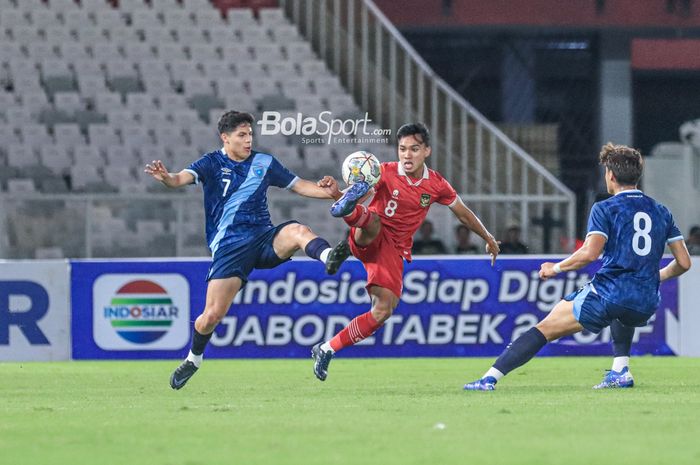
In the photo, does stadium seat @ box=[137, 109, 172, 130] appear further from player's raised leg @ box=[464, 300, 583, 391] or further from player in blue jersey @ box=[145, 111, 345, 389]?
player's raised leg @ box=[464, 300, 583, 391]

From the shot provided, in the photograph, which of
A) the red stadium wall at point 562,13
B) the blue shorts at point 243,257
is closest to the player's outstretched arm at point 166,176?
the blue shorts at point 243,257

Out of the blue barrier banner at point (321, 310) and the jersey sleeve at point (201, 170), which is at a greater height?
the jersey sleeve at point (201, 170)

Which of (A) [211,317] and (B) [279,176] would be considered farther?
(B) [279,176]

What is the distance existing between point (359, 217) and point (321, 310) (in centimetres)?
571

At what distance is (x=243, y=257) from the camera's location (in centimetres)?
1016

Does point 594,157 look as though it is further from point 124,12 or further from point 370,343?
point 370,343

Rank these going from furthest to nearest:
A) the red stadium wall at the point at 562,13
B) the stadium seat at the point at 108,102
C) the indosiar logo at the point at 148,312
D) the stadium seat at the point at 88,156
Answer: the red stadium wall at the point at 562,13
the stadium seat at the point at 108,102
the stadium seat at the point at 88,156
the indosiar logo at the point at 148,312

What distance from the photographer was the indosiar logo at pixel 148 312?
15.4m

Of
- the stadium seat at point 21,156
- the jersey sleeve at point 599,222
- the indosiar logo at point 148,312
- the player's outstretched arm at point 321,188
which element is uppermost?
the stadium seat at point 21,156

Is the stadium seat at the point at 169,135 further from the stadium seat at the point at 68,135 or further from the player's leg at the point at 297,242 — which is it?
the player's leg at the point at 297,242

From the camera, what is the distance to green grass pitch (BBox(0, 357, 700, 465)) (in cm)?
624

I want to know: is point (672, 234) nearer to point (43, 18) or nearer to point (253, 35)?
point (253, 35)

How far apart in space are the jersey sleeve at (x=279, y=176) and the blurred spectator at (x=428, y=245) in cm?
705

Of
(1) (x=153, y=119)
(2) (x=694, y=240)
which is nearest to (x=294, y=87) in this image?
(1) (x=153, y=119)
